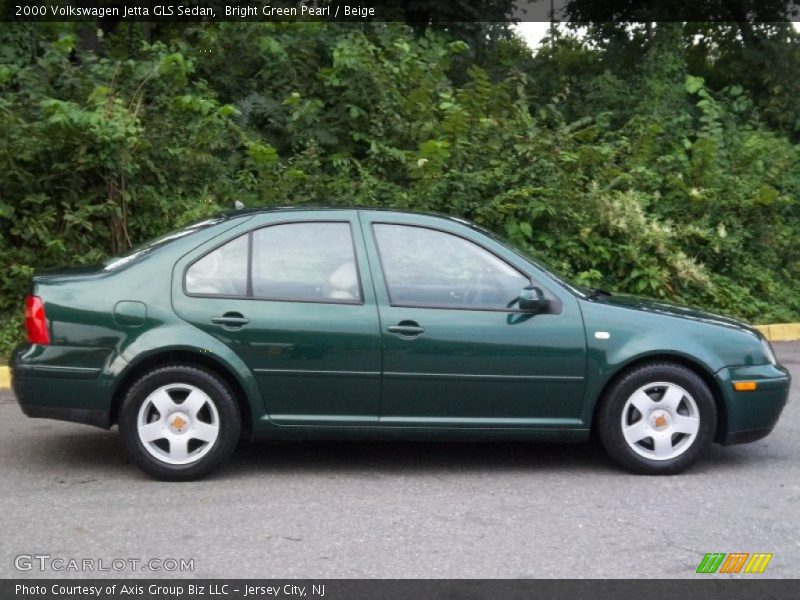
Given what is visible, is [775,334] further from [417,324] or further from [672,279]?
[417,324]

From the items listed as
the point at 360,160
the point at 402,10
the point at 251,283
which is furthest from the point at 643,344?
the point at 402,10

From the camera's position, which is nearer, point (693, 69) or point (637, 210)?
point (637, 210)

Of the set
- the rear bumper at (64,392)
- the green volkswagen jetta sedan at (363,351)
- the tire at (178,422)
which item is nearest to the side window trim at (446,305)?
the green volkswagen jetta sedan at (363,351)

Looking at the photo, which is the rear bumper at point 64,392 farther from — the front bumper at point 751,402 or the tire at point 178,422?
the front bumper at point 751,402

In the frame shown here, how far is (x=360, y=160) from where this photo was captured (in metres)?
13.1

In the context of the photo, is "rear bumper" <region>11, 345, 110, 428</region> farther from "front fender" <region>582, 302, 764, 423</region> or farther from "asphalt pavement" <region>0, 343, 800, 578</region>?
"front fender" <region>582, 302, 764, 423</region>

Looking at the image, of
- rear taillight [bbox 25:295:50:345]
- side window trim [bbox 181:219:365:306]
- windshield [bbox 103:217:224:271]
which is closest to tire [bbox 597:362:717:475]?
side window trim [bbox 181:219:365:306]

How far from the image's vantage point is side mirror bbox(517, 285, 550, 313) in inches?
238

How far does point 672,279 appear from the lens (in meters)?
12.0

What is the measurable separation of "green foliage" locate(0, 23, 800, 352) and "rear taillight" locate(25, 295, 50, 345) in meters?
3.67

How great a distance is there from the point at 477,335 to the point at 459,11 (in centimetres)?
1129

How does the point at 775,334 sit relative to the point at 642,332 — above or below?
below

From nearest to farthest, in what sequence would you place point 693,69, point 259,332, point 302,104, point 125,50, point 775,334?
point 259,332, point 775,334, point 302,104, point 125,50, point 693,69

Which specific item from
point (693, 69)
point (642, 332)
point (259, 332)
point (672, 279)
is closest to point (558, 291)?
point (642, 332)
